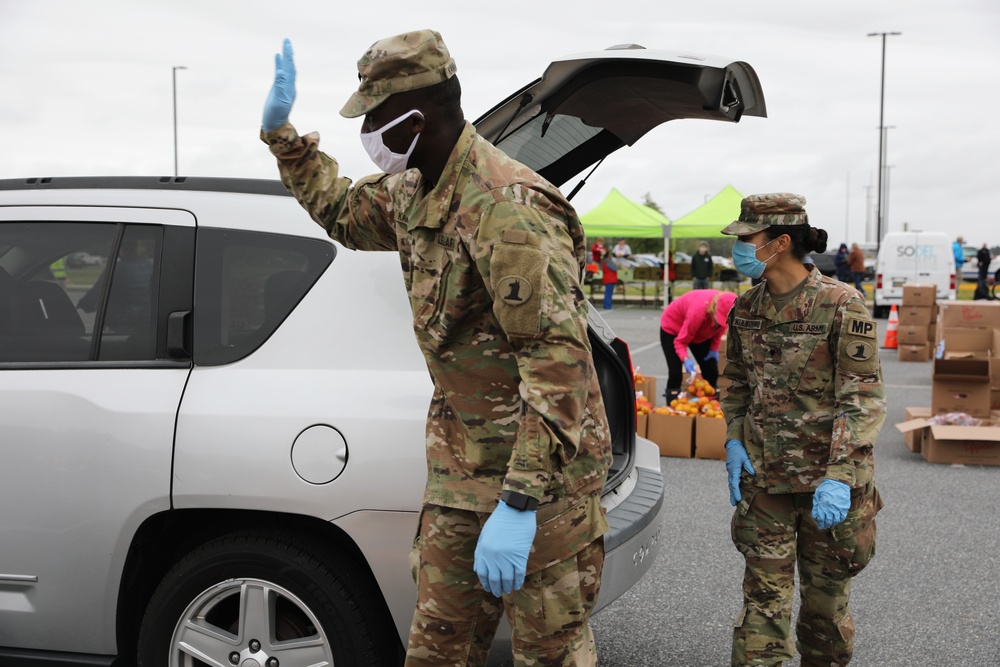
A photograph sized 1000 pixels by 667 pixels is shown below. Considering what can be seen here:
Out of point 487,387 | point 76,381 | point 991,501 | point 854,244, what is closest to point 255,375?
point 76,381

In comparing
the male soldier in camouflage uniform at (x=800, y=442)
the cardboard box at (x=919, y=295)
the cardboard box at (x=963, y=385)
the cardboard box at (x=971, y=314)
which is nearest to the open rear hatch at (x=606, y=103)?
the male soldier in camouflage uniform at (x=800, y=442)

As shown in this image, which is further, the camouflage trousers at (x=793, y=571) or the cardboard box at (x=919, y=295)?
the cardboard box at (x=919, y=295)

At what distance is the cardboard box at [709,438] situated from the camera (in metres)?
7.98

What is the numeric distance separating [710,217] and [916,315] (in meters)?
9.20

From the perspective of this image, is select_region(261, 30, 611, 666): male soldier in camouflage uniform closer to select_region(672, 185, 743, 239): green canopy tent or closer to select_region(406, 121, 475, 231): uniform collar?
select_region(406, 121, 475, 231): uniform collar

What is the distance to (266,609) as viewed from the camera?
9.60 ft

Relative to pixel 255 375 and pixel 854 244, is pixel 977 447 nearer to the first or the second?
pixel 255 375

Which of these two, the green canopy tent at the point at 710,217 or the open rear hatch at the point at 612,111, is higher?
the green canopy tent at the point at 710,217

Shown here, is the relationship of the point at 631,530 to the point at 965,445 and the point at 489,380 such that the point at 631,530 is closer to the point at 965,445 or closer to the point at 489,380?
the point at 489,380

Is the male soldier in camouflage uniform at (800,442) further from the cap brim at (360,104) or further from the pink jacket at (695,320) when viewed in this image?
the pink jacket at (695,320)

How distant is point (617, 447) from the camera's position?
3523 mm

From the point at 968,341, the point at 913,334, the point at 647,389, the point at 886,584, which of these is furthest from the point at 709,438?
the point at 913,334

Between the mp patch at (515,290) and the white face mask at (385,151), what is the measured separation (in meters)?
0.44

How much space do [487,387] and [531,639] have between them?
0.60 meters
